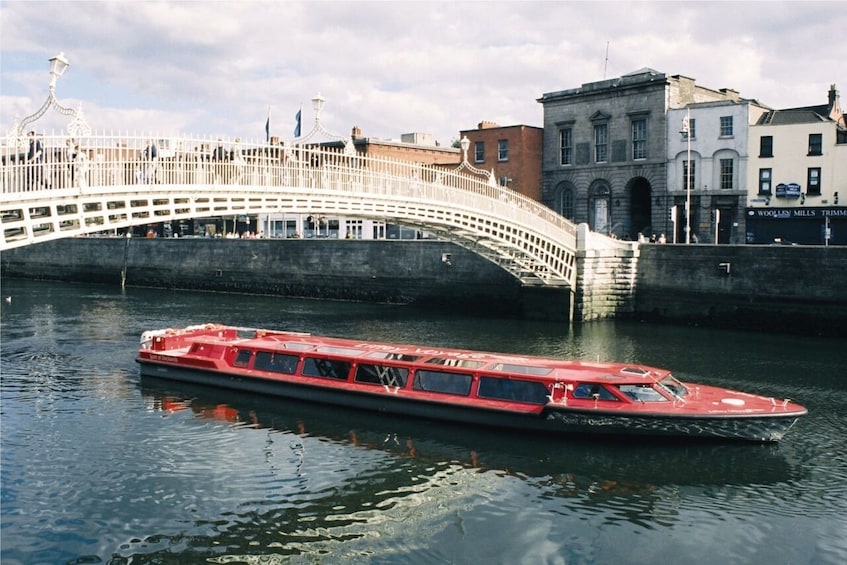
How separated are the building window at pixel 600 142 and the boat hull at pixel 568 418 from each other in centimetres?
3454

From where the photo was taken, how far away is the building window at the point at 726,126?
1845 inches

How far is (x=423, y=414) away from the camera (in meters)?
20.2

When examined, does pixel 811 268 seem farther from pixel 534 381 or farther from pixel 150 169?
pixel 150 169

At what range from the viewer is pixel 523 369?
800 inches

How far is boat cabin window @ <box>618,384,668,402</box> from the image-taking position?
60.7ft

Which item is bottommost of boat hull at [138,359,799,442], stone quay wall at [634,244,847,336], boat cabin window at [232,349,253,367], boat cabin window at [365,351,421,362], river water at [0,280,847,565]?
river water at [0,280,847,565]

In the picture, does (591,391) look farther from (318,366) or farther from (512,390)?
(318,366)

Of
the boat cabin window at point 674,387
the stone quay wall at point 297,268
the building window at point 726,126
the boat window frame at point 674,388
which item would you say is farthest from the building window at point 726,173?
the boat cabin window at point 674,387

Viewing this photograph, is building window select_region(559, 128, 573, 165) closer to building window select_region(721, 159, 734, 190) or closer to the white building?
the white building

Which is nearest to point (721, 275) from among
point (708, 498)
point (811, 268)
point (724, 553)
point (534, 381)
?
point (811, 268)

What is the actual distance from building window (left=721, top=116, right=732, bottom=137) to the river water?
24.2 metres

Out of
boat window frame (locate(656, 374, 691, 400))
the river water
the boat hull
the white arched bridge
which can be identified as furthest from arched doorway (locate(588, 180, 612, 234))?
the boat hull

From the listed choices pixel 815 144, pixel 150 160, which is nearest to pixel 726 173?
pixel 815 144

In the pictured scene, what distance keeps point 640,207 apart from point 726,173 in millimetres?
6333
